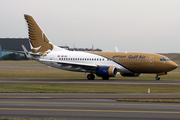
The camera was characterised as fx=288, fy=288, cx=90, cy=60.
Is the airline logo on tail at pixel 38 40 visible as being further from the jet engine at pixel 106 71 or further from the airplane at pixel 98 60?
the jet engine at pixel 106 71

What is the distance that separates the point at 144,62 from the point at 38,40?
19005 mm

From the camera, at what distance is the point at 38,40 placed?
51.0 m

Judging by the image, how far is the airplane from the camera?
4472cm

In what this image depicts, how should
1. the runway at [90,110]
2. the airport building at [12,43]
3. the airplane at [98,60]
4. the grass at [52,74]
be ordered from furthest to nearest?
the airport building at [12,43] → the grass at [52,74] → the airplane at [98,60] → the runway at [90,110]

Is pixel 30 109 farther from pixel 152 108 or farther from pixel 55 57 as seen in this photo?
pixel 55 57

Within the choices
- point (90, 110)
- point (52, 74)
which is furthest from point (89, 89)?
point (52, 74)

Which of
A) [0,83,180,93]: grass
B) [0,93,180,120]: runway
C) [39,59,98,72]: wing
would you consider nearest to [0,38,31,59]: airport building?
[39,59,98,72]: wing

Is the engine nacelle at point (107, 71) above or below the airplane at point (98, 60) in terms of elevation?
below

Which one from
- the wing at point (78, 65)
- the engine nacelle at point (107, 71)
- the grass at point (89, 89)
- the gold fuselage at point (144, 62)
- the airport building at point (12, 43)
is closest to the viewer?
the grass at point (89, 89)

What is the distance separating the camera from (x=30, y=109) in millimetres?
17391

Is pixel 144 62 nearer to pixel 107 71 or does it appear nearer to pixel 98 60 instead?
pixel 107 71

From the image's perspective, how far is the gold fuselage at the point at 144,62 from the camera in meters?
44.3

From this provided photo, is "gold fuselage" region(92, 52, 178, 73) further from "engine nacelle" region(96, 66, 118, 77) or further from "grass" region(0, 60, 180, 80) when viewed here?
"grass" region(0, 60, 180, 80)

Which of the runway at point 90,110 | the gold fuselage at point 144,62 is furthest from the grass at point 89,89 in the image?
the gold fuselage at point 144,62
